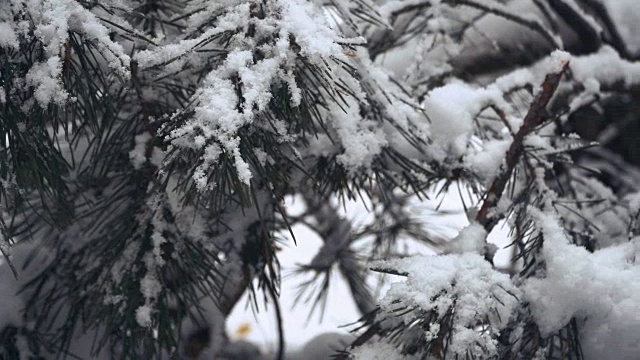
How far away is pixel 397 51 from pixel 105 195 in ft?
A: 2.05

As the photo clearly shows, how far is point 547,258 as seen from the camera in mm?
663

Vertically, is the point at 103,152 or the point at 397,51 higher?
the point at 397,51

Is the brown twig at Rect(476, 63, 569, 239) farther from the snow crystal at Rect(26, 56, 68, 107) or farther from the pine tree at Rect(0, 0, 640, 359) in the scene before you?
the snow crystal at Rect(26, 56, 68, 107)

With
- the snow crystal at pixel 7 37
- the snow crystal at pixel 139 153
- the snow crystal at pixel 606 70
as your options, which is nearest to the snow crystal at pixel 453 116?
the snow crystal at pixel 606 70

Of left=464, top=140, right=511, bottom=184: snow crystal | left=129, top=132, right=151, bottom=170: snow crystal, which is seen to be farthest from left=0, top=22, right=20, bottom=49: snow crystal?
left=464, top=140, right=511, bottom=184: snow crystal

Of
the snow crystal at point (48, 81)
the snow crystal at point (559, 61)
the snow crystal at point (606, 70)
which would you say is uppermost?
the snow crystal at point (606, 70)

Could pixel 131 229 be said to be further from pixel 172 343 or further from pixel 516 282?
pixel 516 282

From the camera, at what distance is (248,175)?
50 cm

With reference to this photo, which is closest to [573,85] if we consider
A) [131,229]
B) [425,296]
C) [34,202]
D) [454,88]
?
[454,88]

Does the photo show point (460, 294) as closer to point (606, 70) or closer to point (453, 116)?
point (453, 116)

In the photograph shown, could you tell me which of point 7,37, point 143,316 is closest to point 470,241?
point 143,316

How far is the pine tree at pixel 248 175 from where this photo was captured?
1.86 feet

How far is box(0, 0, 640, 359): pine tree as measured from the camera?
566 millimetres

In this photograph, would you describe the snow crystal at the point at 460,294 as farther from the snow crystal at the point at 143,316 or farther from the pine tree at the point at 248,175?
the snow crystal at the point at 143,316
